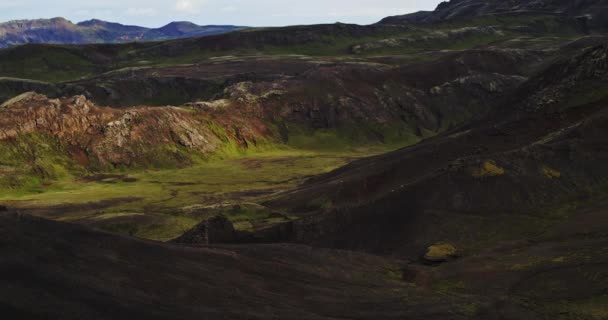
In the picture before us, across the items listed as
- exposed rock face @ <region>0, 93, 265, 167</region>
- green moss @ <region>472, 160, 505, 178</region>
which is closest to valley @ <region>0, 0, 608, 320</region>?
green moss @ <region>472, 160, 505, 178</region>

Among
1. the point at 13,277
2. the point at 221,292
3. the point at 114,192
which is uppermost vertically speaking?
the point at 13,277

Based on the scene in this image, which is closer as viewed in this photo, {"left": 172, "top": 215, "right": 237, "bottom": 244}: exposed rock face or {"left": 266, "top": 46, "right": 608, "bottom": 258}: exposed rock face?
{"left": 172, "top": 215, "right": 237, "bottom": 244}: exposed rock face

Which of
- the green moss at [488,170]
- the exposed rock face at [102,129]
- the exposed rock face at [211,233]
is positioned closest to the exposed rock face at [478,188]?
the green moss at [488,170]

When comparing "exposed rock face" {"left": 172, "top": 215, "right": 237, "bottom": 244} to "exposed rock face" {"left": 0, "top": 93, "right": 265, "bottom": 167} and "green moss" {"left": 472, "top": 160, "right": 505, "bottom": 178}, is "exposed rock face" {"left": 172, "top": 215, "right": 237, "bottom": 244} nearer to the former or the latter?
"green moss" {"left": 472, "top": 160, "right": 505, "bottom": 178}

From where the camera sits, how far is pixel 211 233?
59.9 meters

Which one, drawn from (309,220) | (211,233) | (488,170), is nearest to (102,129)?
(309,220)

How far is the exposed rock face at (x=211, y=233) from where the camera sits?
58.9 m

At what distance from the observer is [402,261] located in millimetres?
52062

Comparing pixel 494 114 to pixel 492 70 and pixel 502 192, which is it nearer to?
pixel 502 192

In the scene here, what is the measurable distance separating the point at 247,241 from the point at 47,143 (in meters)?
86.5

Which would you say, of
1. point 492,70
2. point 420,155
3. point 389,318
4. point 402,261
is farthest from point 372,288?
point 492,70

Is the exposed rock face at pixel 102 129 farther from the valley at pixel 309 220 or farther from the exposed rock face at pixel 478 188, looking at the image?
the exposed rock face at pixel 478 188

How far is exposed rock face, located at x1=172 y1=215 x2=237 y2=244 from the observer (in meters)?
58.9

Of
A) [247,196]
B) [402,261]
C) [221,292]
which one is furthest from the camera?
[247,196]
